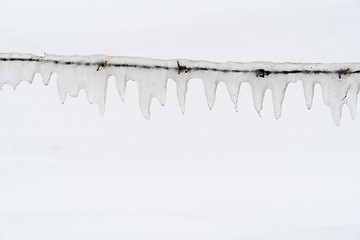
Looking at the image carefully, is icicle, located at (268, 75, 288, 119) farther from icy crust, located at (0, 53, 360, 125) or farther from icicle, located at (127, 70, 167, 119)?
icicle, located at (127, 70, 167, 119)

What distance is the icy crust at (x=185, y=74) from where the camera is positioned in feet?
5.45

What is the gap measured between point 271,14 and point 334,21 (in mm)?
1388

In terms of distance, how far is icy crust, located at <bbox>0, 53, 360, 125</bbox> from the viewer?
166 cm

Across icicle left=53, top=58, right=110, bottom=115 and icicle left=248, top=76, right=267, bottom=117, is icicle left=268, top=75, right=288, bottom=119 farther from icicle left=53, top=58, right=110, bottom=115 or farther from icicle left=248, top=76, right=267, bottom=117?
icicle left=53, top=58, right=110, bottom=115

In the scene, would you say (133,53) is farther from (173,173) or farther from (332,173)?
(332,173)

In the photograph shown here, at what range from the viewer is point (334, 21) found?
916 cm

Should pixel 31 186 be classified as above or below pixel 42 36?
below

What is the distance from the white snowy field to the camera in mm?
4570

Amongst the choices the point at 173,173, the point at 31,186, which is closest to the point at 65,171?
the point at 31,186

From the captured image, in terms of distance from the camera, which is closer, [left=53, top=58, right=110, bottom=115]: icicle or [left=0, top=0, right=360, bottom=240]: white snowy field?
[left=53, top=58, right=110, bottom=115]: icicle

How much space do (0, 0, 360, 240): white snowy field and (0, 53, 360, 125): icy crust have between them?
2.31 meters

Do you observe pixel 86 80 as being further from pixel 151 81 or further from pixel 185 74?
pixel 185 74

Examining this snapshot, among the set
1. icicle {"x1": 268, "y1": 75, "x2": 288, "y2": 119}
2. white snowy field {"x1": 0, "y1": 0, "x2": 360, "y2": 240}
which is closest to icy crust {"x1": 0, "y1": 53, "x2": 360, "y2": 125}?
icicle {"x1": 268, "y1": 75, "x2": 288, "y2": 119}

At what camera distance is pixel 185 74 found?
5.47 feet
